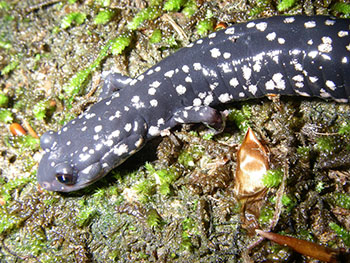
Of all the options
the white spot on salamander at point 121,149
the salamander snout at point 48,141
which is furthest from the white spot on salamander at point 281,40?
the salamander snout at point 48,141

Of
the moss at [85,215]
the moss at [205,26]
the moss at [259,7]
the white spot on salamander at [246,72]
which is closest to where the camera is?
the white spot on salamander at [246,72]

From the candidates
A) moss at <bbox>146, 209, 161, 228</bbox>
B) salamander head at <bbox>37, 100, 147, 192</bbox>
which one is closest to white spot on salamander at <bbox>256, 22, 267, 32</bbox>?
salamander head at <bbox>37, 100, 147, 192</bbox>

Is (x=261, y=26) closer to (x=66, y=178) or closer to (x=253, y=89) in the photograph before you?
(x=253, y=89)

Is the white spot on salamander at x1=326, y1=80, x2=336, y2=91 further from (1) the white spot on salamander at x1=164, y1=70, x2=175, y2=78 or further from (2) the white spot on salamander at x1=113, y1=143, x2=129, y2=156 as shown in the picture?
(2) the white spot on salamander at x1=113, y1=143, x2=129, y2=156

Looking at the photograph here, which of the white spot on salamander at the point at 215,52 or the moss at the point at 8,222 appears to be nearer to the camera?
the white spot on salamander at the point at 215,52

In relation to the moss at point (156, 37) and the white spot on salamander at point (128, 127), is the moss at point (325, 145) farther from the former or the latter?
the moss at point (156, 37)

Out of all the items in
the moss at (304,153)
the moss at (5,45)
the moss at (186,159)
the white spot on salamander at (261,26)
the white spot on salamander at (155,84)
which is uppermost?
the moss at (5,45)

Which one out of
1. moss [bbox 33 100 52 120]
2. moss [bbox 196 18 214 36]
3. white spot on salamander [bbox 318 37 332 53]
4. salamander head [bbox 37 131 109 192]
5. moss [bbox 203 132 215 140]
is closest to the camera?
white spot on salamander [bbox 318 37 332 53]

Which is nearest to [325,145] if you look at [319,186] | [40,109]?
[319,186]

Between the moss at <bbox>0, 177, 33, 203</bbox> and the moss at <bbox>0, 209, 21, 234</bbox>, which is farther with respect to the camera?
the moss at <bbox>0, 177, 33, 203</bbox>
